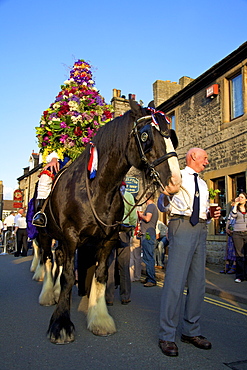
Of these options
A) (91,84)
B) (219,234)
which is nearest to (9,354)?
(91,84)

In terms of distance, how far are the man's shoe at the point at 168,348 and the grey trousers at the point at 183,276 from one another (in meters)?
0.04

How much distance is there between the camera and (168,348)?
3211 mm

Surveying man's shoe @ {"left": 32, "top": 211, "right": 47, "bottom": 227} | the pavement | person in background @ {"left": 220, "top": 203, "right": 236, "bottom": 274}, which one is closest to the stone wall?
person in background @ {"left": 220, "top": 203, "right": 236, "bottom": 274}

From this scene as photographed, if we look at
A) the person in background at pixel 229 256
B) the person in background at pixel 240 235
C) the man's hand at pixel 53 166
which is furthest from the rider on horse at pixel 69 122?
the person in background at pixel 229 256

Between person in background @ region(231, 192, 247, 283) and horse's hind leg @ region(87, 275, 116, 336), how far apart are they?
16.3 feet

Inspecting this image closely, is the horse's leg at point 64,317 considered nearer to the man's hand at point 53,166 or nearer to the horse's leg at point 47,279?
the horse's leg at point 47,279

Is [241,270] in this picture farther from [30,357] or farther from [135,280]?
[30,357]

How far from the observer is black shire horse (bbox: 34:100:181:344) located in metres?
3.36

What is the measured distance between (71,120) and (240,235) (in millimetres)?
5221

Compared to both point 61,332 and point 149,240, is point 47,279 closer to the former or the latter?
point 61,332

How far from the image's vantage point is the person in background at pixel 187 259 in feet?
11.0

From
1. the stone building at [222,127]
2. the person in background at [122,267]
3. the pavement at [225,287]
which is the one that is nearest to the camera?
the person in background at [122,267]

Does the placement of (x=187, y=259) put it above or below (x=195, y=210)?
below

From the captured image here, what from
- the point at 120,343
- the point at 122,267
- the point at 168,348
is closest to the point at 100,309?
the point at 120,343
